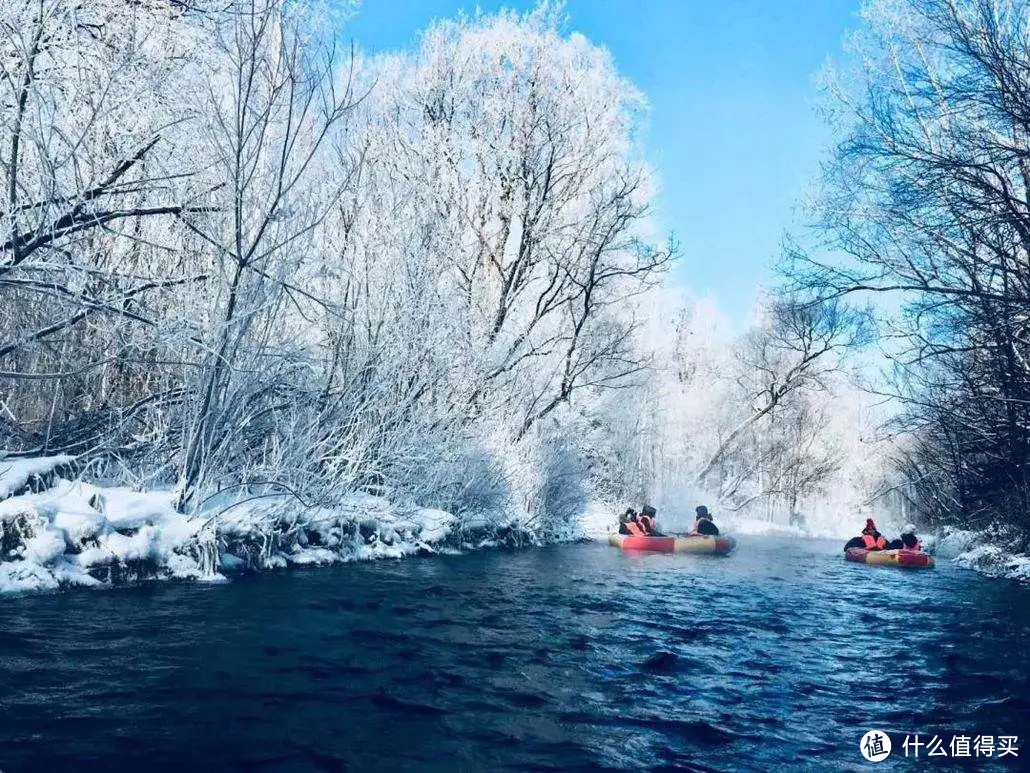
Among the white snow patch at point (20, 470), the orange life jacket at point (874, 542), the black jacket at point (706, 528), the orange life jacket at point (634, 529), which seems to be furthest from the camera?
the black jacket at point (706, 528)

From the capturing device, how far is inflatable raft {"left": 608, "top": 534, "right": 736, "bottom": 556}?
1496 centimetres

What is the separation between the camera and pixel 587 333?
677 inches

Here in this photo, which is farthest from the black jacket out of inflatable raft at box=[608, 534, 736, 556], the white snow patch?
the white snow patch

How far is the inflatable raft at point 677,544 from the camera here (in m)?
15.0

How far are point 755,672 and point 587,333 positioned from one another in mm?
12867

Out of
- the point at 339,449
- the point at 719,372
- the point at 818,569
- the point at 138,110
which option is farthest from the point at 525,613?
the point at 719,372

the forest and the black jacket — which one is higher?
the forest

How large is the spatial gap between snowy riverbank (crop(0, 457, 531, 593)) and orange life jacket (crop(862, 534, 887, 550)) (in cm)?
1158

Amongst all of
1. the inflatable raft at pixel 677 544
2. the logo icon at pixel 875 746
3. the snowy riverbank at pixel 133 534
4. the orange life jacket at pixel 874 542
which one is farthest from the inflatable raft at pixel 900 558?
the logo icon at pixel 875 746

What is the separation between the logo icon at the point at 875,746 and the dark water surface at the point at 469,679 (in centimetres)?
6

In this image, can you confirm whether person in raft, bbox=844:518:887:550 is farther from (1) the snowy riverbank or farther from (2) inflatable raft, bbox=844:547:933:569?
(1) the snowy riverbank

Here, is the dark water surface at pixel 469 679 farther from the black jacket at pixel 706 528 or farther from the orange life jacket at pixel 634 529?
the black jacket at pixel 706 528

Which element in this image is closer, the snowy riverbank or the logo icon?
the logo icon

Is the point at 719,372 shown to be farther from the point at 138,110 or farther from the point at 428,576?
the point at 138,110
